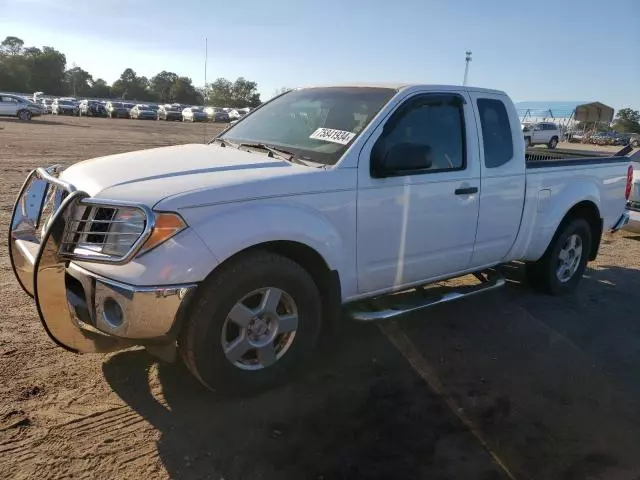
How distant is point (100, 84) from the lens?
118750 millimetres

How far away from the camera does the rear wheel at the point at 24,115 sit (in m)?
35.5

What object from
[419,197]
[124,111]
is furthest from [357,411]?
[124,111]

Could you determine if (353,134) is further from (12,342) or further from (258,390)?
(12,342)

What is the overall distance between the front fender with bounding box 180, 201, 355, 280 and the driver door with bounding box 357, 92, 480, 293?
0.30 meters

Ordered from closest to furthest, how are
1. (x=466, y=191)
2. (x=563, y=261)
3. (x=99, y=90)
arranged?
(x=466, y=191)
(x=563, y=261)
(x=99, y=90)

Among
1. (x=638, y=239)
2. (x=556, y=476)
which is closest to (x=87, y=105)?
(x=638, y=239)

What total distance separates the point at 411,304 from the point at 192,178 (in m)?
1.89

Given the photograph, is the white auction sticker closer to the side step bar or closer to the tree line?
the side step bar

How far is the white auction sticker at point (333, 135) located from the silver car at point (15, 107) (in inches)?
1465

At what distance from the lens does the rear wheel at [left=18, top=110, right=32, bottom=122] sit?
116 feet

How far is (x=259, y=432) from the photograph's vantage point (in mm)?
3018

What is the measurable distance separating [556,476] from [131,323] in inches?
91.7

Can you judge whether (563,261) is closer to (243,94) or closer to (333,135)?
(333,135)

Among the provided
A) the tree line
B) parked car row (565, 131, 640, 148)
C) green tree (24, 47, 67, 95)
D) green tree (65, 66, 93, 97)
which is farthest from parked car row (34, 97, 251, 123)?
green tree (65, 66, 93, 97)
